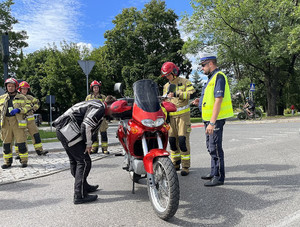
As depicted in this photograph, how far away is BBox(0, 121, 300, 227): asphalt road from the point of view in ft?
10.7

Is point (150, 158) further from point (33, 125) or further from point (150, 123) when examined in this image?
point (33, 125)

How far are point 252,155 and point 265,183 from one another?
8.03ft

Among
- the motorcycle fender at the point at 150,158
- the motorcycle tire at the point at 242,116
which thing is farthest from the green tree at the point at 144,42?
the motorcycle fender at the point at 150,158

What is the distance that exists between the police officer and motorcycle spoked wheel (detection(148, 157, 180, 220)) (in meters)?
1.26

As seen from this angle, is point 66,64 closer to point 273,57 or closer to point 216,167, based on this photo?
point 273,57

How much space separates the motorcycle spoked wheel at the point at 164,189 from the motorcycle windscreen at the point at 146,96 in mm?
736

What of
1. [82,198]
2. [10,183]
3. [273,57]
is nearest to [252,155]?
[82,198]

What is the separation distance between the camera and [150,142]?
12.9 feet

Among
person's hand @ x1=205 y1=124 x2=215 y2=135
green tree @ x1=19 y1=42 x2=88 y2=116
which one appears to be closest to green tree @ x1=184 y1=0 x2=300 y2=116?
green tree @ x1=19 y1=42 x2=88 y2=116

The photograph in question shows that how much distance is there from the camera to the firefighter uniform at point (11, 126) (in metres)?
6.58

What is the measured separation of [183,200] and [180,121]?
171 cm

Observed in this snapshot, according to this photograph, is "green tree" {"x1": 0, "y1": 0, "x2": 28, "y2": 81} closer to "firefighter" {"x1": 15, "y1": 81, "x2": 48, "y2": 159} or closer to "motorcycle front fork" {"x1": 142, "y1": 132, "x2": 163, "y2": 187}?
"firefighter" {"x1": 15, "y1": 81, "x2": 48, "y2": 159}

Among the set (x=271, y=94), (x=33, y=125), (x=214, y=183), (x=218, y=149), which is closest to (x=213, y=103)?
(x=218, y=149)

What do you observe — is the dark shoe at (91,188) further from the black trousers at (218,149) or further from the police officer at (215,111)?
the black trousers at (218,149)
